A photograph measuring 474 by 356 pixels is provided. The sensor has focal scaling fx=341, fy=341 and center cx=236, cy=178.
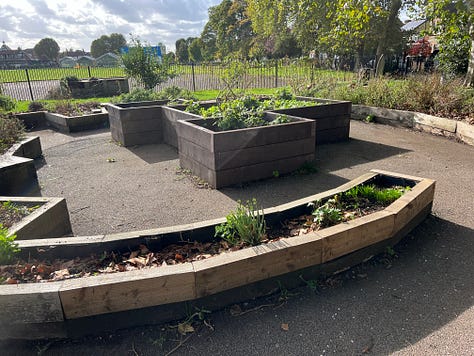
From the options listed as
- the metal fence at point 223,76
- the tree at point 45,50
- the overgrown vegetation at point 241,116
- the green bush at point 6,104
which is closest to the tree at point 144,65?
the metal fence at point 223,76

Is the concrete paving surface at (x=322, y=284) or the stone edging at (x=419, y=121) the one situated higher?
the stone edging at (x=419, y=121)

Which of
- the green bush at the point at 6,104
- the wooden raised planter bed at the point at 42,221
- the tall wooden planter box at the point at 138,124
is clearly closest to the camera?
the wooden raised planter bed at the point at 42,221

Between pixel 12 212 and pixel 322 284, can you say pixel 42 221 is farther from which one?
pixel 322 284

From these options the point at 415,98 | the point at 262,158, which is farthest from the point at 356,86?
the point at 262,158

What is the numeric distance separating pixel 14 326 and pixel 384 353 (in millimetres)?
2322

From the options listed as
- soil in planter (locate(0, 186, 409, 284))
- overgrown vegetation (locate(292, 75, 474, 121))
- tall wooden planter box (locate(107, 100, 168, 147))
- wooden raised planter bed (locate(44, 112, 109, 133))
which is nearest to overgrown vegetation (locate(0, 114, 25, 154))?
tall wooden planter box (locate(107, 100, 168, 147))

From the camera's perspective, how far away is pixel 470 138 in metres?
6.80

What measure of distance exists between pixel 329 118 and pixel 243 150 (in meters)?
3.08

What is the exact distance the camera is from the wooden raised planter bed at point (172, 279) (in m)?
2.16

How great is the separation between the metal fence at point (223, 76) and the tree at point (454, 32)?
315cm

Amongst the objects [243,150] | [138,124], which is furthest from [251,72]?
[243,150]

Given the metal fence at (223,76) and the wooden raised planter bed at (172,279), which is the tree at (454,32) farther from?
the wooden raised planter bed at (172,279)

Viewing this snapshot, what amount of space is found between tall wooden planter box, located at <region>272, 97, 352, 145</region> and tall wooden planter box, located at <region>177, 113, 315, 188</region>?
131cm

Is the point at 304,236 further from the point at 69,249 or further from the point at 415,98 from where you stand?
the point at 415,98
